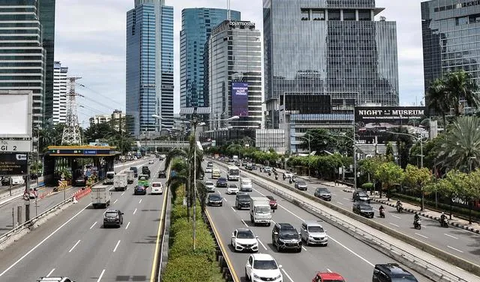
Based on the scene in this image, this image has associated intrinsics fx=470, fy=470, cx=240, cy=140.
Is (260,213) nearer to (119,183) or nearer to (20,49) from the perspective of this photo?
(119,183)

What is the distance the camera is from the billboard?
36.2 meters

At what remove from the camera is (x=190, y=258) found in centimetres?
2212

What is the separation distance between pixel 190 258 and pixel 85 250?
11.8 m

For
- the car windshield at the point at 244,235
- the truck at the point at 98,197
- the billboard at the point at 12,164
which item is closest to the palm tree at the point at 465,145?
the car windshield at the point at 244,235

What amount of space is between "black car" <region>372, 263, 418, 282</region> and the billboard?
27553mm

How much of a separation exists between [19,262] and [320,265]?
17635 millimetres

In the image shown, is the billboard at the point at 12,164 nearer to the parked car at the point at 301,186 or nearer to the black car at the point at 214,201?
the black car at the point at 214,201

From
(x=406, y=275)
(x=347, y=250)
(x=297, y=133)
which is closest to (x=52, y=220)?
(x=347, y=250)

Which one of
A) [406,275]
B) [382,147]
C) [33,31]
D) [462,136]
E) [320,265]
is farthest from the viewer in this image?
[33,31]

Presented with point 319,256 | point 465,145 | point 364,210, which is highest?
point 465,145

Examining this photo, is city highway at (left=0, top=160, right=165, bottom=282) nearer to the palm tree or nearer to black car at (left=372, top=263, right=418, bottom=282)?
black car at (left=372, top=263, right=418, bottom=282)

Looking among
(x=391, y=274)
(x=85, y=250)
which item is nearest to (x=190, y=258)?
(x=391, y=274)

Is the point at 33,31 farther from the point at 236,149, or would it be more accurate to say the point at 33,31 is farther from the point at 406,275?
the point at 406,275

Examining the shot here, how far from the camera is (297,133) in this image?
7510 inches
